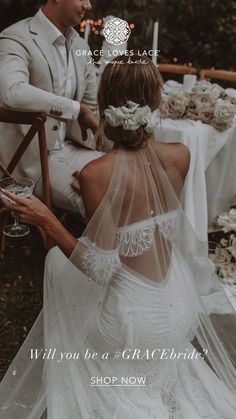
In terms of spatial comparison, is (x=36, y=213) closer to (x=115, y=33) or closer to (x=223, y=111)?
(x=223, y=111)

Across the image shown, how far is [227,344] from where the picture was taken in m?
2.04

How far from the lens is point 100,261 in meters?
1.74

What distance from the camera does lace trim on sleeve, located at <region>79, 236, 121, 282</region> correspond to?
68.4 inches

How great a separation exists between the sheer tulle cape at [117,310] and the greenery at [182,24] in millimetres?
4513

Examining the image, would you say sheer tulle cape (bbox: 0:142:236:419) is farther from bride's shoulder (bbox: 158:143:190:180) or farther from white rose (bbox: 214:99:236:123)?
white rose (bbox: 214:99:236:123)

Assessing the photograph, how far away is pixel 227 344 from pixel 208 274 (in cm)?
28

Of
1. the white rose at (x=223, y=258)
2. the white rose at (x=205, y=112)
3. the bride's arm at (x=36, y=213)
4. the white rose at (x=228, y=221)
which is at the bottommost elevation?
the white rose at (x=223, y=258)

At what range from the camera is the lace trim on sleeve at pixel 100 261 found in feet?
5.70

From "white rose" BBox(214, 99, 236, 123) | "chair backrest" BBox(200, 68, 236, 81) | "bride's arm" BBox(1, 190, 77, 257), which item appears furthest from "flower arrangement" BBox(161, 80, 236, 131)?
"bride's arm" BBox(1, 190, 77, 257)

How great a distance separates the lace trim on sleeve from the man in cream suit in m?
0.93

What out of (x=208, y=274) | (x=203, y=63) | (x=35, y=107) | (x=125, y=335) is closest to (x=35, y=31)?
(x=35, y=107)

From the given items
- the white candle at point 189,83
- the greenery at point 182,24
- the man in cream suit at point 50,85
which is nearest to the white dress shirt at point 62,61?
the man in cream suit at point 50,85

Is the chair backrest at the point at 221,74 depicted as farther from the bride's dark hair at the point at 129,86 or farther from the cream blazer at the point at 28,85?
the bride's dark hair at the point at 129,86

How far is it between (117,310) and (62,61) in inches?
63.5
